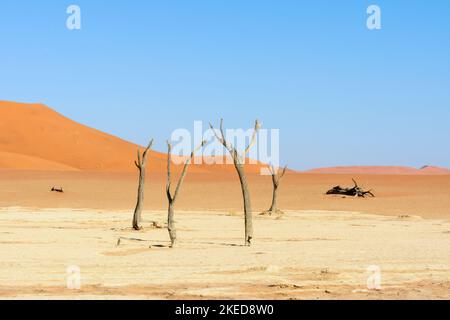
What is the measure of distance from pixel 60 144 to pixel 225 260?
303 ft

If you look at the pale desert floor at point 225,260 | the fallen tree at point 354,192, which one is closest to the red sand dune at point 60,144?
the fallen tree at point 354,192

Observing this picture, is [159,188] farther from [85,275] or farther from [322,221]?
[85,275]

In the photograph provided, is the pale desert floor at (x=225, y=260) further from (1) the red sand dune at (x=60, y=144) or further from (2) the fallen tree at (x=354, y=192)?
(1) the red sand dune at (x=60, y=144)

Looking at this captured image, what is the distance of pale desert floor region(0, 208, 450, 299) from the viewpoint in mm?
10812

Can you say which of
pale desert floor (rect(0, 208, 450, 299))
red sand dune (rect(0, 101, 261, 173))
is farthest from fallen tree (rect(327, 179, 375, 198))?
red sand dune (rect(0, 101, 261, 173))

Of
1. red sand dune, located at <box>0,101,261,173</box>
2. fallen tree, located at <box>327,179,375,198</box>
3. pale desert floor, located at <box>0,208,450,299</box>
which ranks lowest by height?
pale desert floor, located at <box>0,208,450,299</box>

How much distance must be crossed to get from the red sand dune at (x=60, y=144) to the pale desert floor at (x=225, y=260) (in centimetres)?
6483

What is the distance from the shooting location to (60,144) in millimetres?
104375

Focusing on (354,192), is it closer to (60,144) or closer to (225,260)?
(225,260)

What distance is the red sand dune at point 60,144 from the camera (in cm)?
9675

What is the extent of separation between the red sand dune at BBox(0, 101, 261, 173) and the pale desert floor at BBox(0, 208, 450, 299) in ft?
213

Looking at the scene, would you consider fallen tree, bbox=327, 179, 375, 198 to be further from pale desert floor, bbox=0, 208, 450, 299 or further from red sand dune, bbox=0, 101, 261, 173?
red sand dune, bbox=0, 101, 261, 173
